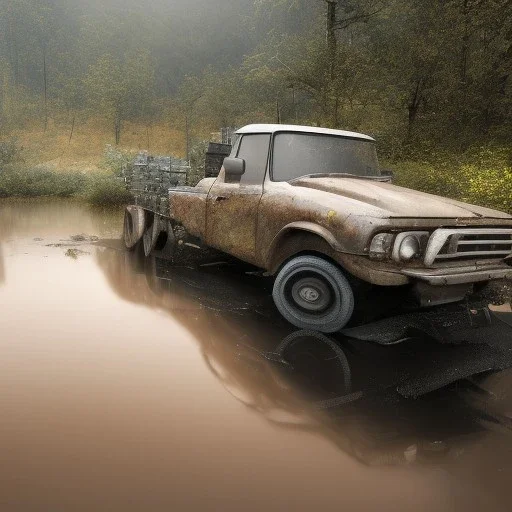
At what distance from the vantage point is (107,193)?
16672 mm

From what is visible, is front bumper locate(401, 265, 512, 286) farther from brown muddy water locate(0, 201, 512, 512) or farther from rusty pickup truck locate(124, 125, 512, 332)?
brown muddy water locate(0, 201, 512, 512)

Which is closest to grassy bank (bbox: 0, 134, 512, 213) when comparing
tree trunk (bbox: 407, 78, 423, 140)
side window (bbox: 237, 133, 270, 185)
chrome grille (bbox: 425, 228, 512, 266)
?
tree trunk (bbox: 407, 78, 423, 140)

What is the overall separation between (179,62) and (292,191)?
214 ft

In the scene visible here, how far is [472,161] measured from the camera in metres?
13.0

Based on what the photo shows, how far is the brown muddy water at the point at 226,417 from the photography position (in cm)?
205

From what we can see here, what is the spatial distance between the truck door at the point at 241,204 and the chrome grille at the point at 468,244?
1891mm

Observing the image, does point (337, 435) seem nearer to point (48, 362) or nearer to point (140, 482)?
point (140, 482)

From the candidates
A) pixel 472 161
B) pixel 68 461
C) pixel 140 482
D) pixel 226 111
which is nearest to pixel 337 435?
pixel 140 482

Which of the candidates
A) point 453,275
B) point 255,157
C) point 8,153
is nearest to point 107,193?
point 8,153

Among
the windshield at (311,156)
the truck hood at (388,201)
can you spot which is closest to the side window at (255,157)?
the windshield at (311,156)

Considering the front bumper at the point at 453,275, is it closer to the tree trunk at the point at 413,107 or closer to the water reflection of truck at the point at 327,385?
the water reflection of truck at the point at 327,385

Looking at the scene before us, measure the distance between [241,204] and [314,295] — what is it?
1435 mm

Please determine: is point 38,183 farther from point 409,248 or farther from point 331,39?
point 409,248

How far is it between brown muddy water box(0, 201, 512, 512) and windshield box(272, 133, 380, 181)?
1.58 meters
